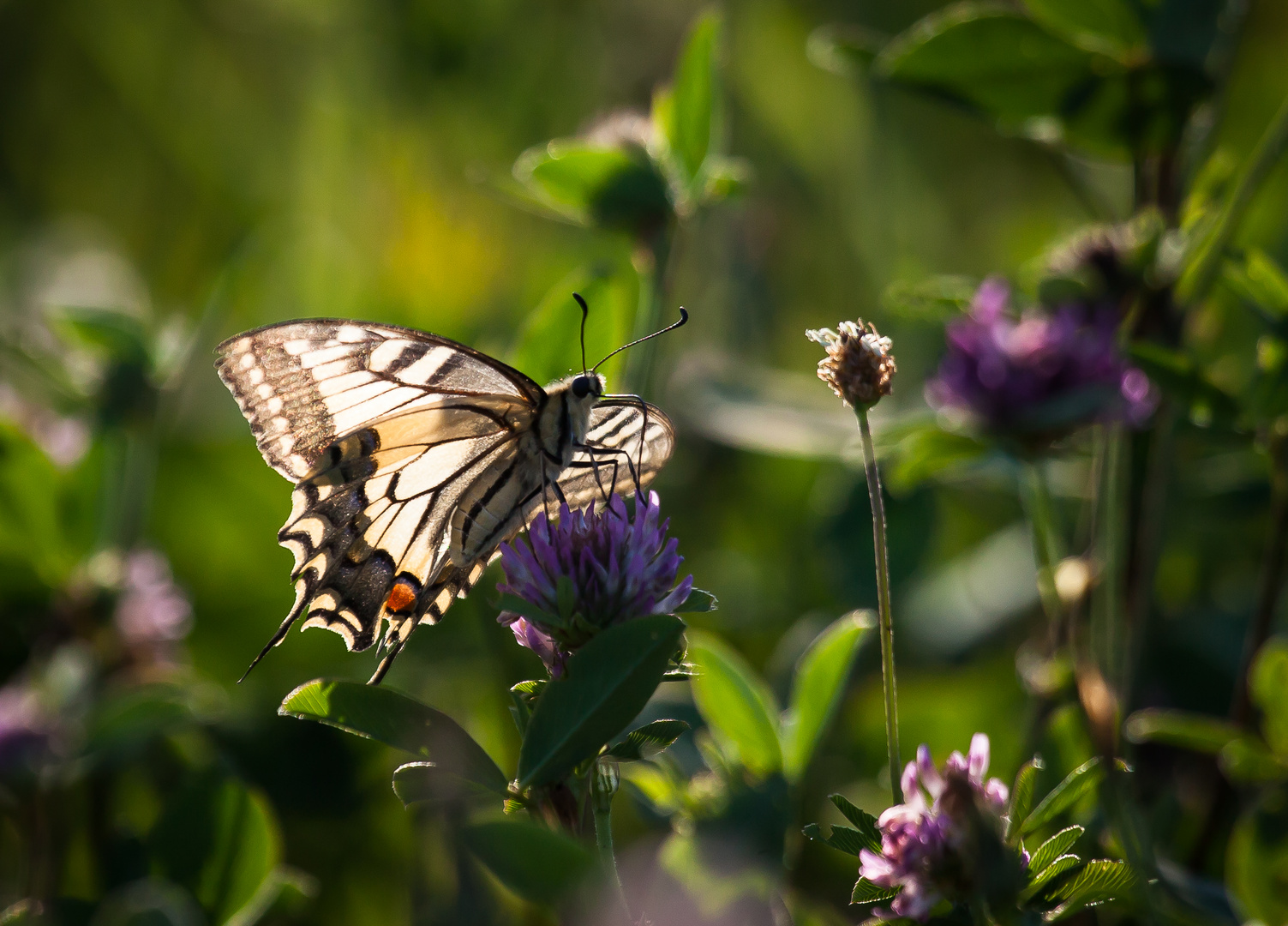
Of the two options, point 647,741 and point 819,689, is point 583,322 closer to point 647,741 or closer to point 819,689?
point 819,689

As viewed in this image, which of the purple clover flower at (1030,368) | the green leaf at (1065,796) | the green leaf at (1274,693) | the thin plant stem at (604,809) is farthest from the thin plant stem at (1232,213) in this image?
the thin plant stem at (604,809)

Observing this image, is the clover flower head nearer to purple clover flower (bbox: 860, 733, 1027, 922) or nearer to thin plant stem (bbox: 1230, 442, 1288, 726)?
purple clover flower (bbox: 860, 733, 1027, 922)

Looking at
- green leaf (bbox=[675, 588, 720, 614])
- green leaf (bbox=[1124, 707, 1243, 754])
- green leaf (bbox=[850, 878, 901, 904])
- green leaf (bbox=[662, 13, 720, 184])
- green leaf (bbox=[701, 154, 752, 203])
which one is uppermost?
green leaf (bbox=[662, 13, 720, 184])

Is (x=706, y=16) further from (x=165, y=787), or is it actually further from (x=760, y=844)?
(x=165, y=787)

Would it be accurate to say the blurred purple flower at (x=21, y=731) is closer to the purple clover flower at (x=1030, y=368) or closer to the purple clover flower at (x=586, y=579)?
the purple clover flower at (x=586, y=579)

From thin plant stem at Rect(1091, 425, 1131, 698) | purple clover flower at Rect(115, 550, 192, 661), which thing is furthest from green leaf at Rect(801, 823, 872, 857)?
purple clover flower at Rect(115, 550, 192, 661)

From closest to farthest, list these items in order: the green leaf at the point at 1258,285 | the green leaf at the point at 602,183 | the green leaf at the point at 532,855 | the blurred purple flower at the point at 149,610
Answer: the green leaf at the point at 532,855 → the green leaf at the point at 1258,285 → the green leaf at the point at 602,183 → the blurred purple flower at the point at 149,610

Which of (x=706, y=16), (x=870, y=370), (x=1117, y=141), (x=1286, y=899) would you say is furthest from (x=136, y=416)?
(x=1286, y=899)
